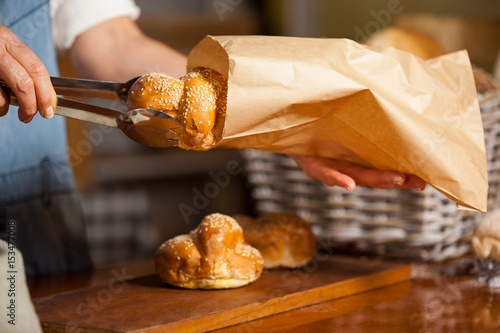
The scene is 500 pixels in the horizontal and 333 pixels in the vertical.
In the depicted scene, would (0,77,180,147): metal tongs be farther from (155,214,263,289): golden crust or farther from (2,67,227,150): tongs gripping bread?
(155,214,263,289): golden crust

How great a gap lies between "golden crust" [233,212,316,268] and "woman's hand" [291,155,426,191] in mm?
110

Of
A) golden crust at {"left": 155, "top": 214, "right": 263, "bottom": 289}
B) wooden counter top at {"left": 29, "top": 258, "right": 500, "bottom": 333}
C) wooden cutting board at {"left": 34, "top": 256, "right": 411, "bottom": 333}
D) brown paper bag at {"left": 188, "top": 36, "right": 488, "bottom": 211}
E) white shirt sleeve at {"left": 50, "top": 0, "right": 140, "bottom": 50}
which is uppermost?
white shirt sleeve at {"left": 50, "top": 0, "right": 140, "bottom": 50}

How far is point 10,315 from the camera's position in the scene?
2.36ft

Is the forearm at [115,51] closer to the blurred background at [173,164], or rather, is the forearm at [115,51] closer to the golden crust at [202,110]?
the golden crust at [202,110]

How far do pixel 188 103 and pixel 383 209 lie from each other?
1.67 feet

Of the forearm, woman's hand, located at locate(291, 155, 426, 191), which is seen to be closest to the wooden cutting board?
woman's hand, located at locate(291, 155, 426, 191)

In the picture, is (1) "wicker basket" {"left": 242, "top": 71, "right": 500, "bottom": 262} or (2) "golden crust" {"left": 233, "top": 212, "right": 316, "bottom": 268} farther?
(1) "wicker basket" {"left": 242, "top": 71, "right": 500, "bottom": 262}

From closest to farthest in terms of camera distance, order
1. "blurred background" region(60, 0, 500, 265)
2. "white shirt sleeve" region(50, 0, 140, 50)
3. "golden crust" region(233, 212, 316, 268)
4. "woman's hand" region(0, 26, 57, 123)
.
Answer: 1. "woman's hand" region(0, 26, 57, 123)
2. "golden crust" region(233, 212, 316, 268)
3. "white shirt sleeve" region(50, 0, 140, 50)
4. "blurred background" region(60, 0, 500, 265)

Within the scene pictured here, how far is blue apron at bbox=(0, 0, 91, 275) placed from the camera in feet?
4.40

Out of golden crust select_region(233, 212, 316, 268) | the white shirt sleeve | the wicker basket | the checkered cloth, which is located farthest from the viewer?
the checkered cloth

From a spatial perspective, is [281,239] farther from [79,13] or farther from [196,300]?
[79,13]

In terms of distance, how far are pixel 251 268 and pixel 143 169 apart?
2.19 m

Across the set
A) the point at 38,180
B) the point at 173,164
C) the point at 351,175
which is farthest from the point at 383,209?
the point at 173,164

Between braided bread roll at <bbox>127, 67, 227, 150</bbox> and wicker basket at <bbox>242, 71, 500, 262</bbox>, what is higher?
braided bread roll at <bbox>127, 67, 227, 150</bbox>
